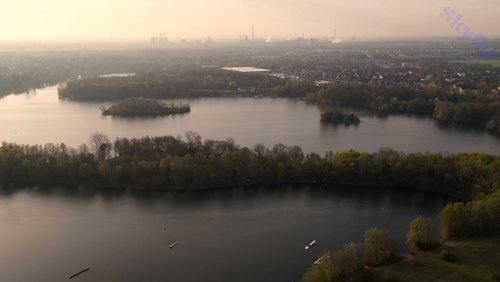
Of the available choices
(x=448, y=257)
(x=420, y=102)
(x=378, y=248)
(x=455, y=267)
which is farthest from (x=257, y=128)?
(x=455, y=267)

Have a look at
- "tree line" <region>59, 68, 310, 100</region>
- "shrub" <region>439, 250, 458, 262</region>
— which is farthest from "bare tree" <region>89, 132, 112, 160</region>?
"tree line" <region>59, 68, 310, 100</region>

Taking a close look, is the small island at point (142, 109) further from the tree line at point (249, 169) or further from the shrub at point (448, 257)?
the shrub at point (448, 257)

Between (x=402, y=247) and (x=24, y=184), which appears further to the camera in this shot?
(x=24, y=184)

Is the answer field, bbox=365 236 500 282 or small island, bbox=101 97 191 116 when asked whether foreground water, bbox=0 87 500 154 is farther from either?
field, bbox=365 236 500 282

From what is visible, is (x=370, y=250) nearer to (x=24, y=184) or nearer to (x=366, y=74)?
(x=24, y=184)

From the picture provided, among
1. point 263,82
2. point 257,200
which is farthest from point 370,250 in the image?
point 263,82

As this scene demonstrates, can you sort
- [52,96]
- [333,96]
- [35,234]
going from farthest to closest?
[52,96], [333,96], [35,234]

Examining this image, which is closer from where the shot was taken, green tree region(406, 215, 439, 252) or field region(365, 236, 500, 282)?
field region(365, 236, 500, 282)
